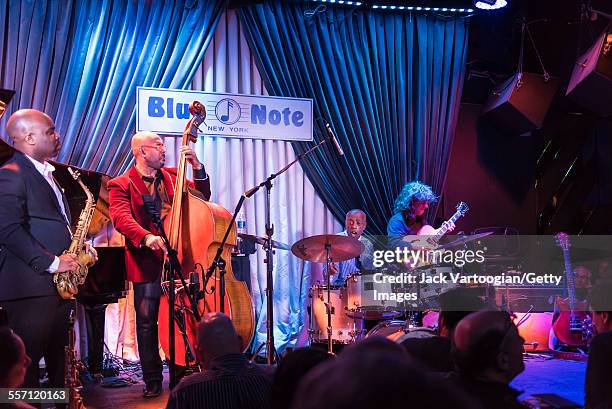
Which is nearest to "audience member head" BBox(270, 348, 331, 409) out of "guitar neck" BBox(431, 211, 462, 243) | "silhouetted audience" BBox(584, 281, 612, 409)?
"silhouetted audience" BBox(584, 281, 612, 409)

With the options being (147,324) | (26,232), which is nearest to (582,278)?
(147,324)

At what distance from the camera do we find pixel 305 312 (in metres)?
7.55

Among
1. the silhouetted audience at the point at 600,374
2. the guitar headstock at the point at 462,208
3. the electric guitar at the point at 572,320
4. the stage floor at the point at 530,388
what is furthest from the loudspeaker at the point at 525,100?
the silhouetted audience at the point at 600,374

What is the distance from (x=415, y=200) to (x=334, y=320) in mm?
1777

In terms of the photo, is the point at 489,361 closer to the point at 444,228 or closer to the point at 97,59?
the point at 444,228

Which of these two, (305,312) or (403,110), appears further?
(403,110)

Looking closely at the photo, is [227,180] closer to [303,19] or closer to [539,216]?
[303,19]

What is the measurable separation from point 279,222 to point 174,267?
11.6 ft

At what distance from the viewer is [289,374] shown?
6.35ft

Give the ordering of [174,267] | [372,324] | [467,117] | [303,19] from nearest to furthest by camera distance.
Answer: [174,267] → [372,324] → [303,19] → [467,117]

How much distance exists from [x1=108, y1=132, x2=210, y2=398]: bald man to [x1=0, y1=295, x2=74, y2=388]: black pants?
1136 millimetres

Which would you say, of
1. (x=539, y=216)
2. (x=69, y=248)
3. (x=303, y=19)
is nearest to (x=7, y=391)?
(x=69, y=248)

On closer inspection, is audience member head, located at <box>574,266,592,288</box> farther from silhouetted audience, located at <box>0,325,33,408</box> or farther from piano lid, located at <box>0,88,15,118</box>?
silhouetted audience, located at <box>0,325,33,408</box>

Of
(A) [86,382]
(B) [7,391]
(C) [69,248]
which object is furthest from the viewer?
(A) [86,382]
